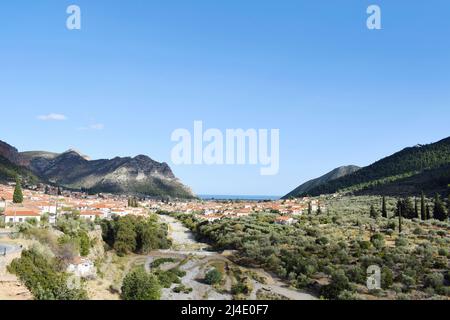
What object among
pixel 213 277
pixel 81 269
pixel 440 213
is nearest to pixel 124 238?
pixel 81 269

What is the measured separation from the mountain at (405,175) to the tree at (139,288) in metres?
87.8

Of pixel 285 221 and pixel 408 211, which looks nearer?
pixel 408 211

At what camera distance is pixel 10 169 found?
465ft

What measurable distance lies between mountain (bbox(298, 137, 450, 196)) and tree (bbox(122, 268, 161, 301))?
8776 cm

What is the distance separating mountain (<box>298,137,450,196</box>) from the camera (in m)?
111

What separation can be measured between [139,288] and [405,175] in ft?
403

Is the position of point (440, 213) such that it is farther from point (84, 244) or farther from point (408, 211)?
point (84, 244)

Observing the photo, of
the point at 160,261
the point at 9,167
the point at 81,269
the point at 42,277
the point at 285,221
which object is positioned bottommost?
the point at 160,261

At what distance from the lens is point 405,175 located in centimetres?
13475

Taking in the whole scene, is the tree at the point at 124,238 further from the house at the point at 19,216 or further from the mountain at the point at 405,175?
the mountain at the point at 405,175

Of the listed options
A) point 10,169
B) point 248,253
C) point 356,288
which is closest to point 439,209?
point 248,253

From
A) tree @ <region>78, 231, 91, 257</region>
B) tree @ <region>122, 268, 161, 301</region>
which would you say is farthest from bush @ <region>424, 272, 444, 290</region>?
tree @ <region>78, 231, 91, 257</region>

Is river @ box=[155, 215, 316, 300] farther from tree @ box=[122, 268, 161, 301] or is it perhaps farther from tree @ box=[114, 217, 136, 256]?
tree @ box=[114, 217, 136, 256]
